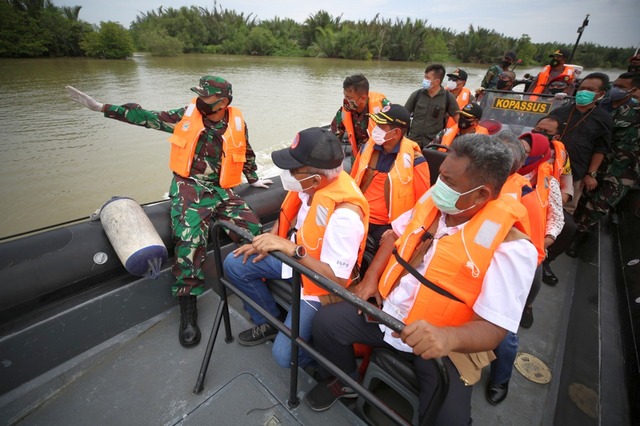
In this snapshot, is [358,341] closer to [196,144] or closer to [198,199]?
[198,199]

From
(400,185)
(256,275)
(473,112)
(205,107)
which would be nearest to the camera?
(256,275)

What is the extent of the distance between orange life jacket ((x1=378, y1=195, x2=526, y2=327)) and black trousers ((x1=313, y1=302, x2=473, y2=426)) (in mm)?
198

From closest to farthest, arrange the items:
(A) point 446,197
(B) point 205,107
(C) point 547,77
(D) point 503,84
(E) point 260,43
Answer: (A) point 446,197
(B) point 205,107
(C) point 547,77
(D) point 503,84
(E) point 260,43

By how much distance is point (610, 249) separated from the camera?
2996 millimetres

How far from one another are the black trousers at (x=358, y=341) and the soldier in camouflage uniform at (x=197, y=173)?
1033mm

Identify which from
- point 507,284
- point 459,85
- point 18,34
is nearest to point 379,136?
point 507,284

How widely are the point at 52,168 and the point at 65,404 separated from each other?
506 centimetres

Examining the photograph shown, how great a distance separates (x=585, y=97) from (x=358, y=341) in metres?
3.04

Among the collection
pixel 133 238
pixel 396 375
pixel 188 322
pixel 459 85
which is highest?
pixel 459 85

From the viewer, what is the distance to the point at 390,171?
2174 millimetres

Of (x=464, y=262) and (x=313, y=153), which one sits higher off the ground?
(x=313, y=153)

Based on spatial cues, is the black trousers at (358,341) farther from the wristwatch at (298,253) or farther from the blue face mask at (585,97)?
the blue face mask at (585,97)

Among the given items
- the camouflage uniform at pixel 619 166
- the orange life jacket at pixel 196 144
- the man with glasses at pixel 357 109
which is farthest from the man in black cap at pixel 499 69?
the orange life jacket at pixel 196 144

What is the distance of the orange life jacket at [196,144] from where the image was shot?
2348 millimetres
